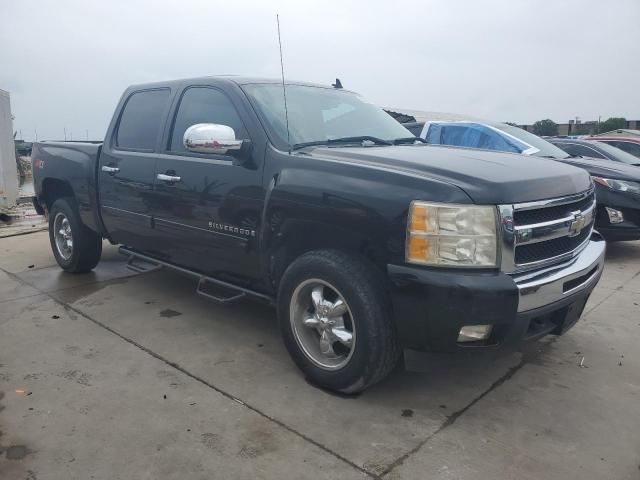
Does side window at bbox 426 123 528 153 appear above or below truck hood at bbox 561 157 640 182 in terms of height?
above

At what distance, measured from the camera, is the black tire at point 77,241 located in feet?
17.8

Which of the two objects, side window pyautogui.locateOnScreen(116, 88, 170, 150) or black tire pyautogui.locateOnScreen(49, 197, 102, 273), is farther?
black tire pyautogui.locateOnScreen(49, 197, 102, 273)

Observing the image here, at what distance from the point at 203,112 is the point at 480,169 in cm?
209

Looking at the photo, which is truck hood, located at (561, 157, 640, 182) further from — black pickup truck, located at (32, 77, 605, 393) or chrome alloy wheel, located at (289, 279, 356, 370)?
chrome alloy wheel, located at (289, 279, 356, 370)

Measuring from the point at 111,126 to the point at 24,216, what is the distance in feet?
21.1

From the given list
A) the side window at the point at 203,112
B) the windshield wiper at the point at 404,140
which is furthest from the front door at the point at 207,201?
the windshield wiper at the point at 404,140

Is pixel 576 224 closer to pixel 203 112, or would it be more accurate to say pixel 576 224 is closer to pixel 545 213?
pixel 545 213

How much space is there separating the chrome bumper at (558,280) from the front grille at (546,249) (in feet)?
0.21

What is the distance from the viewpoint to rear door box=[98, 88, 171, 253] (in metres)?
4.34

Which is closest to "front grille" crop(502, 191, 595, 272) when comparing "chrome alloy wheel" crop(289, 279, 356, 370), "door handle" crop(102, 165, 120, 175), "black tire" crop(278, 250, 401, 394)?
"black tire" crop(278, 250, 401, 394)

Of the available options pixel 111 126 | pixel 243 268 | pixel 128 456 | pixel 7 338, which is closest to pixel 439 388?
pixel 243 268

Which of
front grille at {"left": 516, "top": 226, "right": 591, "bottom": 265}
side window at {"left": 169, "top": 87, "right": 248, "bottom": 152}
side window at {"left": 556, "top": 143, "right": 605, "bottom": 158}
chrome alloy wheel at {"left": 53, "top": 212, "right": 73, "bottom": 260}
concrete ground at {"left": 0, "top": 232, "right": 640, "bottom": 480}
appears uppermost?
side window at {"left": 169, "top": 87, "right": 248, "bottom": 152}

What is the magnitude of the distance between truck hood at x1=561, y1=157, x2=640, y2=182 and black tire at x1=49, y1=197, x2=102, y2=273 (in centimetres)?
520

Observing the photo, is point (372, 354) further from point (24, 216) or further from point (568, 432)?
point (24, 216)
